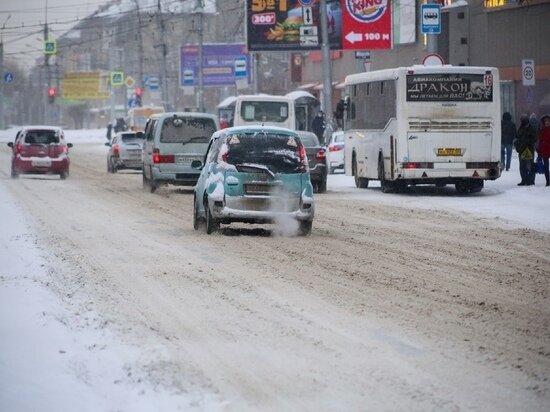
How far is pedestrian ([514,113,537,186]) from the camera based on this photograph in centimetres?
3212

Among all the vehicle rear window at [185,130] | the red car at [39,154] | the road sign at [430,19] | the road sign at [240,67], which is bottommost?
the red car at [39,154]

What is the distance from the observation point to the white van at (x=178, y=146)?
33.6 metres

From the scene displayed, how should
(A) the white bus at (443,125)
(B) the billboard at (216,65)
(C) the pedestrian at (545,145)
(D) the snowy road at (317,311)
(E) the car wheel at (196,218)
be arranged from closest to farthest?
(D) the snowy road at (317,311), (E) the car wheel at (196,218), (A) the white bus at (443,125), (C) the pedestrian at (545,145), (B) the billboard at (216,65)

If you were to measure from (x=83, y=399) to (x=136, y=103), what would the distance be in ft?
308

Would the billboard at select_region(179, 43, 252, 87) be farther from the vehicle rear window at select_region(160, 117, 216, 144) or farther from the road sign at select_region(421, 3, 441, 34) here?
the vehicle rear window at select_region(160, 117, 216, 144)

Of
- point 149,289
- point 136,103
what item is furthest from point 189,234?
point 136,103

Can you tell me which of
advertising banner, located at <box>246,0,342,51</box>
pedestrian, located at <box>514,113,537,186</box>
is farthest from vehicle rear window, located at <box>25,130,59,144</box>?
advertising banner, located at <box>246,0,342,51</box>

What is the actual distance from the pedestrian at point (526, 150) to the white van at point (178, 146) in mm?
7084

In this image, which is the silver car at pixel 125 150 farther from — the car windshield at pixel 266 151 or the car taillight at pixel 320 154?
the car windshield at pixel 266 151

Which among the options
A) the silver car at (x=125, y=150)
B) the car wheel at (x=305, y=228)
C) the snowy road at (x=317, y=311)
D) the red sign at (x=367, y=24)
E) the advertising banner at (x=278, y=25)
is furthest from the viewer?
the advertising banner at (x=278, y=25)

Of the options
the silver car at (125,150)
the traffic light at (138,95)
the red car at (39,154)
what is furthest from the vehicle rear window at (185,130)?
the traffic light at (138,95)

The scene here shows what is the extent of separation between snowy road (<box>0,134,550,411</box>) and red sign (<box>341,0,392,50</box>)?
34.6m

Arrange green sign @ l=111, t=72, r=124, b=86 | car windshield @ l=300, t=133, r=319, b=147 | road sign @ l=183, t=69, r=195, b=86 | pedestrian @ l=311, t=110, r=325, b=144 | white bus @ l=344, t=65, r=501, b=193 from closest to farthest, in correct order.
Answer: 1. white bus @ l=344, t=65, r=501, b=193
2. car windshield @ l=300, t=133, r=319, b=147
3. pedestrian @ l=311, t=110, r=325, b=144
4. road sign @ l=183, t=69, r=195, b=86
5. green sign @ l=111, t=72, r=124, b=86

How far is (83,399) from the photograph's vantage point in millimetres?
8109
